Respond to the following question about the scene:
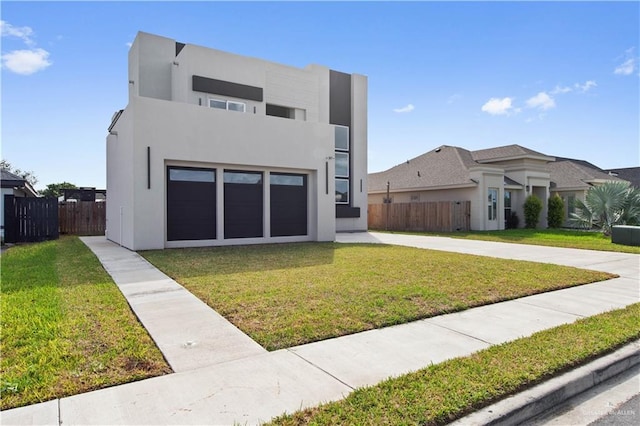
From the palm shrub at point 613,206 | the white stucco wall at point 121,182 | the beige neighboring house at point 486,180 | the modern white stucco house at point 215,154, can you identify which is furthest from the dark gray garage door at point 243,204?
the palm shrub at point 613,206

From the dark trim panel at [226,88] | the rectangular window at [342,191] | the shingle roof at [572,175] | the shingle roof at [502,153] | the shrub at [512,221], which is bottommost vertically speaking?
the shrub at [512,221]

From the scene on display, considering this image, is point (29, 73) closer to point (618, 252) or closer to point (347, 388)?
point (347, 388)

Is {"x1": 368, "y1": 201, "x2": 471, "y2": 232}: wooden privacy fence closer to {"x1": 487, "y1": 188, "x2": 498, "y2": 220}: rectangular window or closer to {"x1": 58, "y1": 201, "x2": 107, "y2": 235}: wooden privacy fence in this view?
{"x1": 487, "y1": 188, "x2": 498, "y2": 220}: rectangular window

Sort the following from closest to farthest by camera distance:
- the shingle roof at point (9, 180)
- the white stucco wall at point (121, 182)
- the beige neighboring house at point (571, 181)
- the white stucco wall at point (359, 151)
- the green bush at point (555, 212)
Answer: the white stucco wall at point (121, 182) < the shingle roof at point (9, 180) < the white stucco wall at point (359, 151) < the green bush at point (555, 212) < the beige neighboring house at point (571, 181)

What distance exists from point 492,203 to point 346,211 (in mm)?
9893

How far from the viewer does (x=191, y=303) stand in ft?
18.6

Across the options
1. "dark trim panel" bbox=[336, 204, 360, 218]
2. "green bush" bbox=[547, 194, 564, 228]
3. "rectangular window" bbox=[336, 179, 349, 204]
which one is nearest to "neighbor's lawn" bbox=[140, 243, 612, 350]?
"dark trim panel" bbox=[336, 204, 360, 218]

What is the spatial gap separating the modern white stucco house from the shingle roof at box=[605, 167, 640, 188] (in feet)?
110

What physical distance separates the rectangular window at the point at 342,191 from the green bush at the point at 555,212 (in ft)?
49.9

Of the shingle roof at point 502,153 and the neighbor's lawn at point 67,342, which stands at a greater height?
the shingle roof at point 502,153

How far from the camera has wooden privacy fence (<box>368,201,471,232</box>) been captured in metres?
24.0

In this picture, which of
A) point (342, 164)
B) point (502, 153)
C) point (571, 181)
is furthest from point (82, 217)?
point (571, 181)

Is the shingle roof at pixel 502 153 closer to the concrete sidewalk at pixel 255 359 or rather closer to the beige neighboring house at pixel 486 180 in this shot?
the beige neighboring house at pixel 486 180

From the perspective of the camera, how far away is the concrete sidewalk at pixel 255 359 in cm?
273
